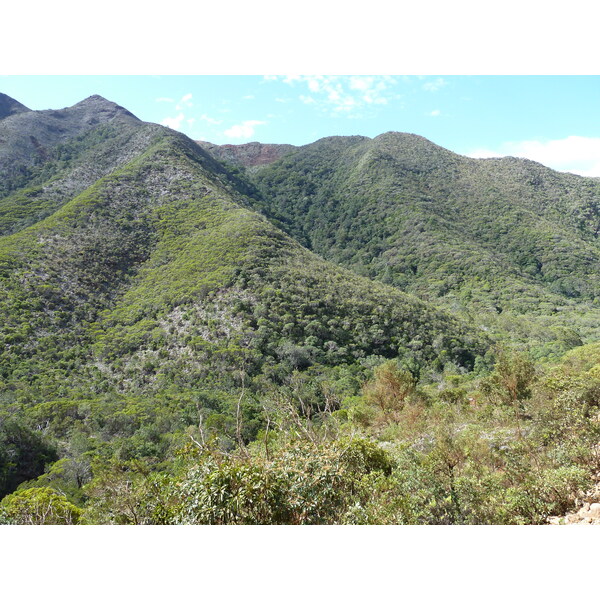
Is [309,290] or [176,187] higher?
[176,187]

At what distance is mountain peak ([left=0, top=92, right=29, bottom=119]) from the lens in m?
66.8

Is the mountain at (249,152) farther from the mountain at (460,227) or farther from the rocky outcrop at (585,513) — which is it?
the rocky outcrop at (585,513)

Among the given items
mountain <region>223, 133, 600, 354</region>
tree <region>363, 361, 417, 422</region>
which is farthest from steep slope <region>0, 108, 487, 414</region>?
mountain <region>223, 133, 600, 354</region>

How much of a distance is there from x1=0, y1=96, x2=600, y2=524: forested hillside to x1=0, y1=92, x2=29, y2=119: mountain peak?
538 cm

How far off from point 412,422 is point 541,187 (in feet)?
202

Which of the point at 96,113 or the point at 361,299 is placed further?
the point at 96,113

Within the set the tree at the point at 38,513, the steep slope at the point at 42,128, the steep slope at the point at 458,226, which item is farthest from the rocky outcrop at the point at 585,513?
the steep slope at the point at 42,128

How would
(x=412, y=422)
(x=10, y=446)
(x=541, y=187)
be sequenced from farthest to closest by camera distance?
1. (x=541, y=187)
2. (x=10, y=446)
3. (x=412, y=422)

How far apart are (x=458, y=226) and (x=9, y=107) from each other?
7900cm

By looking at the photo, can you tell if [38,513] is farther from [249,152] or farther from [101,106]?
[249,152]

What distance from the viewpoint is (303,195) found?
216 feet

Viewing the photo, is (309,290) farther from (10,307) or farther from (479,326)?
(10,307)

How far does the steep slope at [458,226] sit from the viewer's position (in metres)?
36.2

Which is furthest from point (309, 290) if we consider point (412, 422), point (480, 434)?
point (480, 434)
